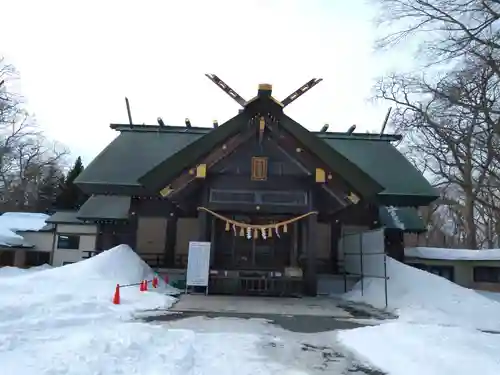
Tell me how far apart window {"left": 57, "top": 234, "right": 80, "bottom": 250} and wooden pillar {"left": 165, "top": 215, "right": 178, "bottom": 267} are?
14.9 meters

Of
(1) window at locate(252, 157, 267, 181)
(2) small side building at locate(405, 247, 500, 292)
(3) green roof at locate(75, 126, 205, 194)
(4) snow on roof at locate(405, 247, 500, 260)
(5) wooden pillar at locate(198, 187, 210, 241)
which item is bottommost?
(2) small side building at locate(405, 247, 500, 292)

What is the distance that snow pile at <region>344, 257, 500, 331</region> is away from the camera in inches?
330

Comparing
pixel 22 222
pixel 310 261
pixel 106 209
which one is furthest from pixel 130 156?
pixel 22 222

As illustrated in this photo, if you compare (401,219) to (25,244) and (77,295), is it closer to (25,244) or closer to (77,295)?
(77,295)

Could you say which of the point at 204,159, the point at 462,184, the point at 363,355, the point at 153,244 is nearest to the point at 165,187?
the point at 204,159

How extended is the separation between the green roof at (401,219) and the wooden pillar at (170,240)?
8323 mm

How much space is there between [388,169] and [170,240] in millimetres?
9054

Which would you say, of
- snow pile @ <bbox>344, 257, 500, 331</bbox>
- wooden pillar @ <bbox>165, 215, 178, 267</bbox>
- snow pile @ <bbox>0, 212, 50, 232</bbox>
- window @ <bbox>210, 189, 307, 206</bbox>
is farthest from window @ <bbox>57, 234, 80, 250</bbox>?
snow pile @ <bbox>344, 257, 500, 331</bbox>

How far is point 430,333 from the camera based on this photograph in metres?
5.94

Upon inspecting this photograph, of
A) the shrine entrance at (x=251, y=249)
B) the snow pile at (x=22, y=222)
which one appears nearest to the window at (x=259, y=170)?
the shrine entrance at (x=251, y=249)

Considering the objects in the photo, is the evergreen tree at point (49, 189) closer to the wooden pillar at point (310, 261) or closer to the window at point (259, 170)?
the window at point (259, 170)

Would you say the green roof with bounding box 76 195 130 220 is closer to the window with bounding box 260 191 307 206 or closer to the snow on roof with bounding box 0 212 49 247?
the window with bounding box 260 191 307 206

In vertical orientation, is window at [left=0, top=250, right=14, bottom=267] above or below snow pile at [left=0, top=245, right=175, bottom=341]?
below

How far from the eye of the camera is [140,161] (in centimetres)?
1623
